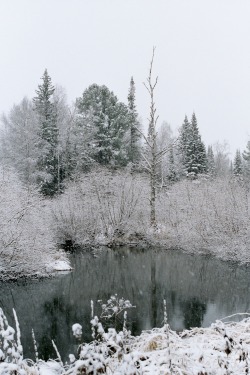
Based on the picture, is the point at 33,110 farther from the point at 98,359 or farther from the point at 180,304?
the point at 98,359

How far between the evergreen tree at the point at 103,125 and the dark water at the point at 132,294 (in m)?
17.4

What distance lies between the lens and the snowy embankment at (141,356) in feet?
8.26

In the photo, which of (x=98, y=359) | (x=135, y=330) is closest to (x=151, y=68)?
(x=135, y=330)

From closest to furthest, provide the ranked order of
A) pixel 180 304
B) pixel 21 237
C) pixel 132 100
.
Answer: pixel 180 304
pixel 21 237
pixel 132 100

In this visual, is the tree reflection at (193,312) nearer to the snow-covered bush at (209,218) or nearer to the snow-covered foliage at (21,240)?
the snow-covered bush at (209,218)

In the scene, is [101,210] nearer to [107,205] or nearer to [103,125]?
[107,205]

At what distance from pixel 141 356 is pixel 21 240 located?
11.4 m

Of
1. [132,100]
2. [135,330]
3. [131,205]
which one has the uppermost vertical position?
[132,100]

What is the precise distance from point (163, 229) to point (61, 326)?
517 inches

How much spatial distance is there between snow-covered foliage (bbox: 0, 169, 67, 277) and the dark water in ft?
2.86

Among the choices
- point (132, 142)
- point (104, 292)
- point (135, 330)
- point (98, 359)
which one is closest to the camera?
point (98, 359)

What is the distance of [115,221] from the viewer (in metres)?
22.4

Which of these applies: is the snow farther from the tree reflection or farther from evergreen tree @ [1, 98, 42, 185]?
evergreen tree @ [1, 98, 42, 185]

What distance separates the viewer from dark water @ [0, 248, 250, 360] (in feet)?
30.4
